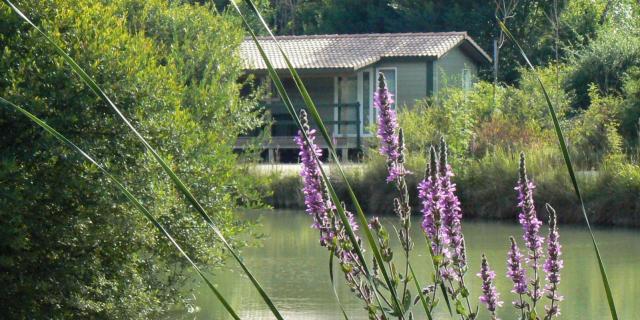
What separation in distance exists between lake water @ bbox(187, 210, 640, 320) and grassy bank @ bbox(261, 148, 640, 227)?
58 centimetres

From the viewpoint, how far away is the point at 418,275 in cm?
1197

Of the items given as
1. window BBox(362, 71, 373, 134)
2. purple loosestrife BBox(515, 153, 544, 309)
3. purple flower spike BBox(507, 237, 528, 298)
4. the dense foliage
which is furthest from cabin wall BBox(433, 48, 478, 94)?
purple loosestrife BBox(515, 153, 544, 309)

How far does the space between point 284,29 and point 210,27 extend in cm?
3750

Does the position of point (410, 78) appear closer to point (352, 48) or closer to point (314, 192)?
point (352, 48)

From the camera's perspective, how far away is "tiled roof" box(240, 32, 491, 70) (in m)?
29.8

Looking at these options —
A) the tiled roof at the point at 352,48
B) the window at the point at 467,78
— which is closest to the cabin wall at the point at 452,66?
the window at the point at 467,78

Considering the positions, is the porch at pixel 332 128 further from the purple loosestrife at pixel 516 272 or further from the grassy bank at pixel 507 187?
the purple loosestrife at pixel 516 272

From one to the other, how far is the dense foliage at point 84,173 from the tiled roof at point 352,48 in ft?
68.7

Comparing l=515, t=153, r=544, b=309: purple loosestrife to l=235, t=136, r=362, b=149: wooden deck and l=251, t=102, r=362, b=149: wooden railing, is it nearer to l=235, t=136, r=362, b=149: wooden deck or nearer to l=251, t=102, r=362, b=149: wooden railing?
l=235, t=136, r=362, b=149: wooden deck

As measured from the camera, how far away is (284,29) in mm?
49250

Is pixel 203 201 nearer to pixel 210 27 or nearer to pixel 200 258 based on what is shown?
pixel 200 258

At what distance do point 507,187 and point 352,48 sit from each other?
13582 millimetres

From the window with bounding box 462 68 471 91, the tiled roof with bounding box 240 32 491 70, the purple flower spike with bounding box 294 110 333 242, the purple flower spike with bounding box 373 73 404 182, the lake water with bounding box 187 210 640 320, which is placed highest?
the tiled roof with bounding box 240 32 491 70

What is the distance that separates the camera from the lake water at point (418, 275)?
10.3 m
